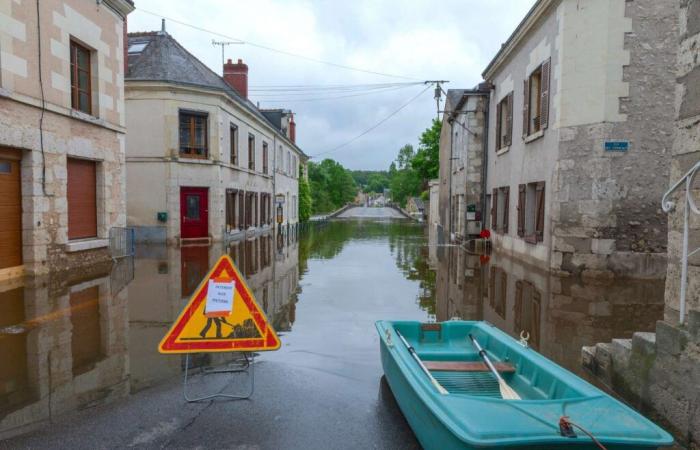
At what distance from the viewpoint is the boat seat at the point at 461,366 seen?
4258 millimetres

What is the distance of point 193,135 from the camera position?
66.1 feet

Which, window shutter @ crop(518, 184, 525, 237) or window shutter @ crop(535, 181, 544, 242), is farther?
window shutter @ crop(518, 184, 525, 237)

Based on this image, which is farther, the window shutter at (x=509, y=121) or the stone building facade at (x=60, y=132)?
the window shutter at (x=509, y=121)

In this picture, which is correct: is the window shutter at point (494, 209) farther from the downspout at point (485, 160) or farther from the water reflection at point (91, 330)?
the water reflection at point (91, 330)

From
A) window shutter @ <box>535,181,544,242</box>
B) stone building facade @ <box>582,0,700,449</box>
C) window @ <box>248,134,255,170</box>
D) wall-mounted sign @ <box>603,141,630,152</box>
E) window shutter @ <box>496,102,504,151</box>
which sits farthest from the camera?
window @ <box>248,134,255,170</box>

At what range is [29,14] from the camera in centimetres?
995

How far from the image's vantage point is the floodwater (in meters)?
3.91

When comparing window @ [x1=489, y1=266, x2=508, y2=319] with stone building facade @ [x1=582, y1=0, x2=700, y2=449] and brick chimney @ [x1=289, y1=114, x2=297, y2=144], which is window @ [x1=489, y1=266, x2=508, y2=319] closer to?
stone building facade @ [x1=582, y1=0, x2=700, y2=449]

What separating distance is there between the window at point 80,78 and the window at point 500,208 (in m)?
12.7

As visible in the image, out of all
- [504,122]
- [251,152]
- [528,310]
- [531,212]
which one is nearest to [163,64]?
[251,152]

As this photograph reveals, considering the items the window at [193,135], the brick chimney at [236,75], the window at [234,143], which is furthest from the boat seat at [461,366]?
the brick chimney at [236,75]

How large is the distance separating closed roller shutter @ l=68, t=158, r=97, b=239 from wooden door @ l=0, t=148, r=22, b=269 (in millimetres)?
1525

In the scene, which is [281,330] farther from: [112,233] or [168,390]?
[112,233]

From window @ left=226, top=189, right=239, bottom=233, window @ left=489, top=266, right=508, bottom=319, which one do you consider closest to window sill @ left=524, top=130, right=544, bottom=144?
window @ left=489, top=266, right=508, bottom=319
